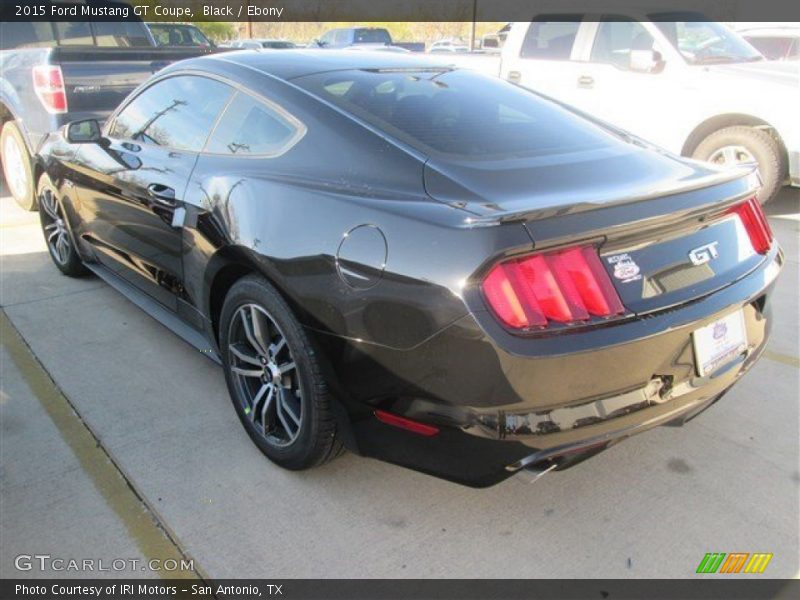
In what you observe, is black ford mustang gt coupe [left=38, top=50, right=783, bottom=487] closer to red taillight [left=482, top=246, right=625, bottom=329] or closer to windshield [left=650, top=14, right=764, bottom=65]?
red taillight [left=482, top=246, right=625, bottom=329]

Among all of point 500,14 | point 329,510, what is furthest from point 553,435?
point 500,14

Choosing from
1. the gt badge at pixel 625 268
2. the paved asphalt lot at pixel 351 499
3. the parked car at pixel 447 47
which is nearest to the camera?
the gt badge at pixel 625 268

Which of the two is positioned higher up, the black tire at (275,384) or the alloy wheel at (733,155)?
the alloy wheel at (733,155)

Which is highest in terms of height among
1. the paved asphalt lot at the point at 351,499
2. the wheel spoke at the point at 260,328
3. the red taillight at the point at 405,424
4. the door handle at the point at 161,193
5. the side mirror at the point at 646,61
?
the side mirror at the point at 646,61

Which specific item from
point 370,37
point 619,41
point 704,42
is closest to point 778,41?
point 704,42

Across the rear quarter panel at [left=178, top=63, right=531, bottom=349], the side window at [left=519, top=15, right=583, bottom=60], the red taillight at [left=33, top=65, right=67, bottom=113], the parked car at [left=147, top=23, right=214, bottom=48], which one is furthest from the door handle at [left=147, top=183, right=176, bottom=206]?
the parked car at [left=147, top=23, right=214, bottom=48]

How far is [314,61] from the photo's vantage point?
3.12 meters

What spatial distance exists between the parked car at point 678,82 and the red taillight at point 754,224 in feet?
11.2

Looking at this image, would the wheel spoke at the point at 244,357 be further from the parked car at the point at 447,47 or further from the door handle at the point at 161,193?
the parked car at the point at 447,47

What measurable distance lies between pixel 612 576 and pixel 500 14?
30.4 m

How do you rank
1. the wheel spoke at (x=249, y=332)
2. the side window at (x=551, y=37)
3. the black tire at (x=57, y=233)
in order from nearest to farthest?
the wheel spoke at (x=249, y=332) → the black tire at (x=57, y=233) → the side window at (x=551, y=37)

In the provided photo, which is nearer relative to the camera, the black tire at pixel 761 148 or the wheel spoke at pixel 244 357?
the wheel spoke at pixel 244 357

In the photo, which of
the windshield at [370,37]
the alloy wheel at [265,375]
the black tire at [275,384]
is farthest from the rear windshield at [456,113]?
the windshield at [370,37]

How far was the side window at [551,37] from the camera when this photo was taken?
716 cm
